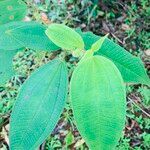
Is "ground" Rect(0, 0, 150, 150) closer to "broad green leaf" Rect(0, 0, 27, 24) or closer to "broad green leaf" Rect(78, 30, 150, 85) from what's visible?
"broad green leaf" Rect(0, 0, 27, 24)

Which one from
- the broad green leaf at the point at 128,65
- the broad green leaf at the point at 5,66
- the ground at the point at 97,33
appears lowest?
the ground at the point at 97,33

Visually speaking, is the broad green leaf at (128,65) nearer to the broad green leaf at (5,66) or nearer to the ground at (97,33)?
the broad green leaf at (5,66)

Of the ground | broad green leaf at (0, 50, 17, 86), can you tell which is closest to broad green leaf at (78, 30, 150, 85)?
broad green leaf at (0, 50, 17, 86)

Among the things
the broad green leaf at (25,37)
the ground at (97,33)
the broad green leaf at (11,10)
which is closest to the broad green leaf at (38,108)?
the broad green leaf at (25,37)

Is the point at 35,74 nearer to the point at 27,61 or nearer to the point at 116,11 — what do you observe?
the point at 27,61

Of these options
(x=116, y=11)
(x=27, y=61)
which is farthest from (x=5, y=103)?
(x=116, y=11)

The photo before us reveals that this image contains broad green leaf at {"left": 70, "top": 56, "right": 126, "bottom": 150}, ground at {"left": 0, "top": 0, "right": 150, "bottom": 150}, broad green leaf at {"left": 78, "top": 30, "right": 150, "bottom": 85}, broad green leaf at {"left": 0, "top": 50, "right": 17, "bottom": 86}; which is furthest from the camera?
ground at {"left": 0, "top": 0, "right": 150, "bottom": 150}
